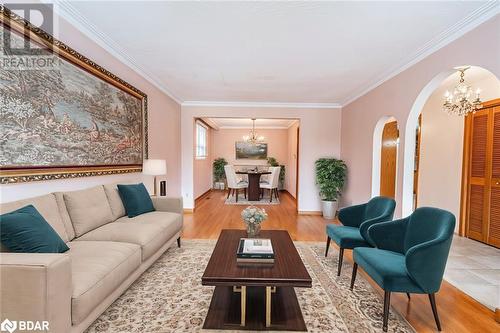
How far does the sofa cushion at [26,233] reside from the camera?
1.50 m

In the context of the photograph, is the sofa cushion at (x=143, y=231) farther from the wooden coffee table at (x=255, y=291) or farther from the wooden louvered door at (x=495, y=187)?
the wooden louvered door at (x=495, y=187)

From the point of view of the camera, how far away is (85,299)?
1.47 meters

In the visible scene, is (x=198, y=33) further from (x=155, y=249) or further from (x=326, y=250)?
(x=326, y=250)

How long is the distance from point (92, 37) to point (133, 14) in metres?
0.73

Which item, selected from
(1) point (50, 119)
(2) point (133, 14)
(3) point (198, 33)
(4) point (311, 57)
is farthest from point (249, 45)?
(1) point (50, 119)

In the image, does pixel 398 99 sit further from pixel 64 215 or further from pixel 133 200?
pixel 64 215

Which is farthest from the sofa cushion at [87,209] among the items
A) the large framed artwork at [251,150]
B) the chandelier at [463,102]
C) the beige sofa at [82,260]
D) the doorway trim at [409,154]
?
the large framed artwork at [251,150]

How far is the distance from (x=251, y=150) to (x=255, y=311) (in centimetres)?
773

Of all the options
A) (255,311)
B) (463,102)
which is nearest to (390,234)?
(255,311)

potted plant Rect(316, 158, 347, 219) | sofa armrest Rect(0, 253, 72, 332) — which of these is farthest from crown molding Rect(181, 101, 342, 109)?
sofa armrest Rect(0, 253, 72, 332)

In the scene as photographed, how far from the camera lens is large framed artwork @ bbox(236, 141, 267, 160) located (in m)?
9.44

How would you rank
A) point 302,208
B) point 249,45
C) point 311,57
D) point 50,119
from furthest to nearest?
point 302,208 < point 311,57 < point 249,45 < point 50,119

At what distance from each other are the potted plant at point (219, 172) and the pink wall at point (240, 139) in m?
0.31

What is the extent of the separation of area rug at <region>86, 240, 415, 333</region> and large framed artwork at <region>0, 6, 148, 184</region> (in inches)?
51.9
